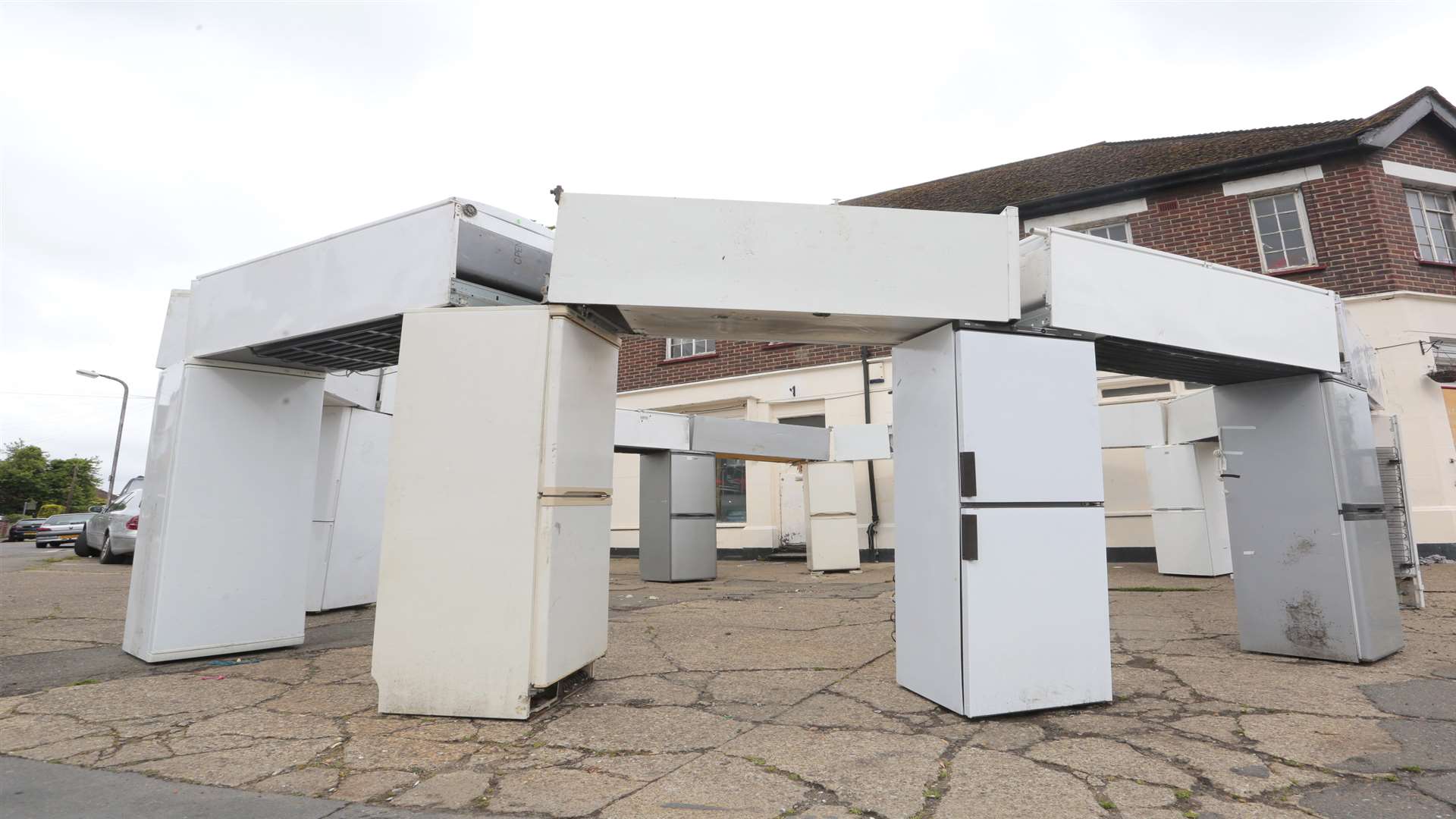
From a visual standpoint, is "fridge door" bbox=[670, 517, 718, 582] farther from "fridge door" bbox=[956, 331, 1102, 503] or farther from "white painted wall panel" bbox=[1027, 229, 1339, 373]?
"white painted wall panel" bbox=[1027, 229, 1339, 373]

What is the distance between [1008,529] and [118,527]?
1653 cm

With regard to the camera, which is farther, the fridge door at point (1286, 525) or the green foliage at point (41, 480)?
the green foliage at point (41, 480)

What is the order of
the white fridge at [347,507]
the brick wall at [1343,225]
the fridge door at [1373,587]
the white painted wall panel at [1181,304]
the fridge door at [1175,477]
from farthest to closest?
1. the brick wall at [1343,225]
2. the fridge door at [1175,477]
3. the white fridge at [347,507]
4. the fridge door at [1373,587]
5. the white painted wall panel at [1181,304]

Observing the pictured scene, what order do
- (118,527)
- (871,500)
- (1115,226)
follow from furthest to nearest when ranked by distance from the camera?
(871,500) → (118,527) → (1115,226)

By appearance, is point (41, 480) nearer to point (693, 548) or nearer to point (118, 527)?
point (118, 527)

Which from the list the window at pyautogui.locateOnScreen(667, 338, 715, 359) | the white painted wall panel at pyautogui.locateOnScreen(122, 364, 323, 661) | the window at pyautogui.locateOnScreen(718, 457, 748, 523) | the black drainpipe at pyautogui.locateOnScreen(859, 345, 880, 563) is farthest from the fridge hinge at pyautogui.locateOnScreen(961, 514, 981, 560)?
the window at pyautogui.locateOnScreen(667, 338, 715, 359)

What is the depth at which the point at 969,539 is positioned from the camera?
12.5 feet

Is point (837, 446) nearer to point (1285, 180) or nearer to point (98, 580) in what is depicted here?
point (1285, 180)

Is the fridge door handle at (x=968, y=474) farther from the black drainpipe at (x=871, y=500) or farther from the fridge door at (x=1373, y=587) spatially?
the black drainpipe at (x=871, y=500)

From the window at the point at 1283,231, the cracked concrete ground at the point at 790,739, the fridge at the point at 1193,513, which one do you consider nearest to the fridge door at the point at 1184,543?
the fridge at the point at 1193,513

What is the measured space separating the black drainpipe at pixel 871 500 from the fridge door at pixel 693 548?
452cm

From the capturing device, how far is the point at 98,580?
11.0 m

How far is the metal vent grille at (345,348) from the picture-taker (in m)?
4.60

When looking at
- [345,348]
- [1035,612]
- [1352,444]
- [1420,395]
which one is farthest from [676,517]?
[1420,395]
